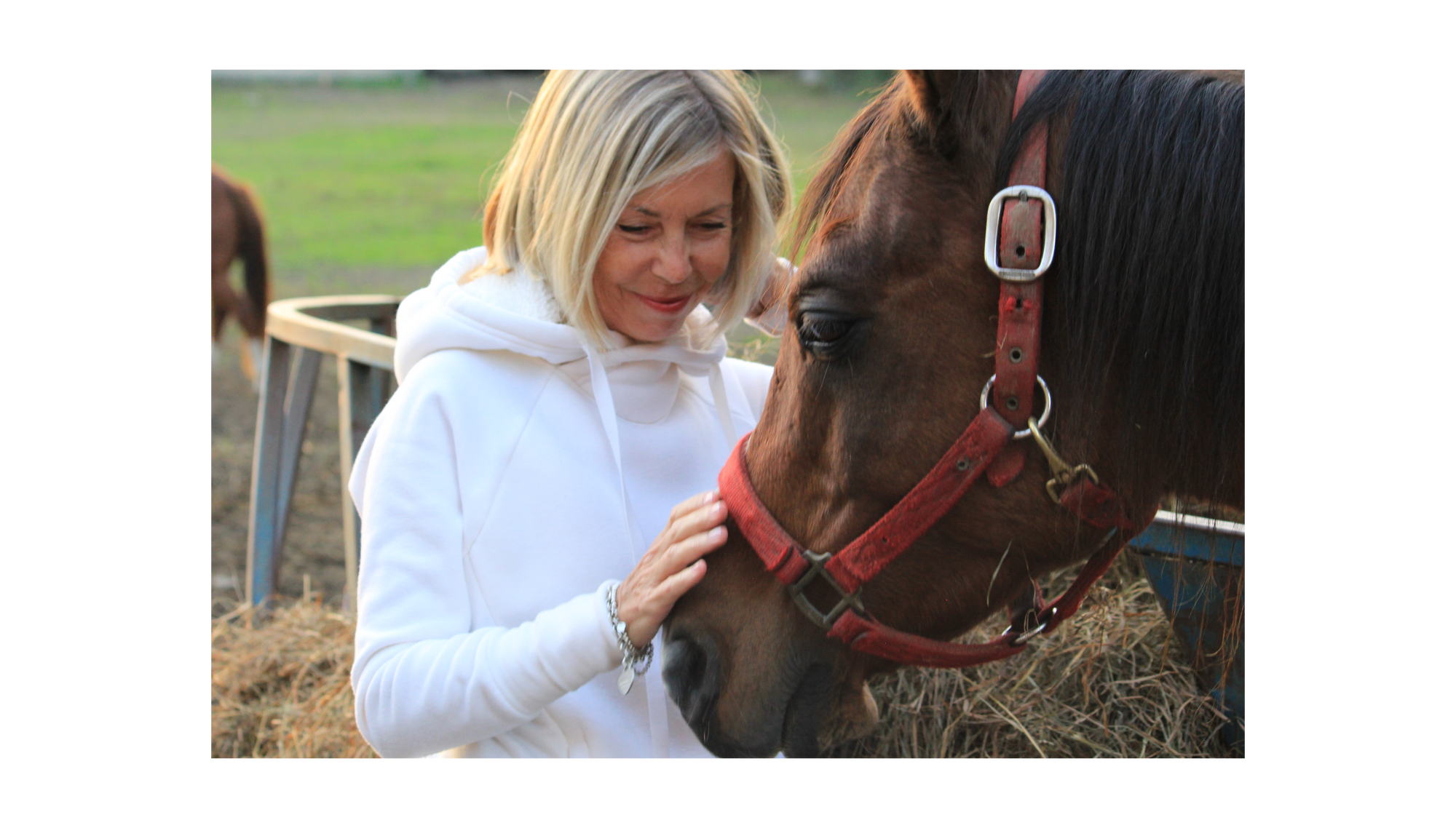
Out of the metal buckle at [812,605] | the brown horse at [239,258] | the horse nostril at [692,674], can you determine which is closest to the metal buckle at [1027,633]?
the metal buckle at [812,605]

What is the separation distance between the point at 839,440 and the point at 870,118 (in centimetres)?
48

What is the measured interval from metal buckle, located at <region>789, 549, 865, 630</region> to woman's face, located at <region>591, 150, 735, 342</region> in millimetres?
510

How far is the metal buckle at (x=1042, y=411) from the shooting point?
1.26 meters

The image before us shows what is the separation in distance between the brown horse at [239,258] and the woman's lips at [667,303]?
787 centimetres

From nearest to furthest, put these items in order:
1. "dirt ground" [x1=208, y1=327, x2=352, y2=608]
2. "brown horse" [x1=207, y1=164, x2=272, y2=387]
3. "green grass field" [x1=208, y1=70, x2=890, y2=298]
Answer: "dirt ground" [x1=208, y1=327, x2=352, y2=608] → "brown horse" [x1=207, y1=164, x2=272, y2=387] → "green grass field" [x1=208, y1=70, x2=890, y2=298]

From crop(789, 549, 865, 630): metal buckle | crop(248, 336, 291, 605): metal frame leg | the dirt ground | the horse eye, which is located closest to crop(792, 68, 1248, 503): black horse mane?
the horse eye

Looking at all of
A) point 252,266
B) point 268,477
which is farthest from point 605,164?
point 252,266

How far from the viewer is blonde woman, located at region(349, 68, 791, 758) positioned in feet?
4.63

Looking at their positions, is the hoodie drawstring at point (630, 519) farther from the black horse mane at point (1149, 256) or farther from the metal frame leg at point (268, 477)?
the metal frame leg at point (268, 477)

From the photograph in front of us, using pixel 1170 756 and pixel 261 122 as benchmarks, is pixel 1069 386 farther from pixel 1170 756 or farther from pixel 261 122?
pixel 261 122

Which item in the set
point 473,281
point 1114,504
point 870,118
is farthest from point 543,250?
point 1114,504

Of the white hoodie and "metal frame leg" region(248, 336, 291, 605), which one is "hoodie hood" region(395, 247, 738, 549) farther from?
"metal frame leg" region(248, 336, 291, 605)

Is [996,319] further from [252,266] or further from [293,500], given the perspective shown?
[252,266]

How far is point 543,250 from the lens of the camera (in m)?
1.58
